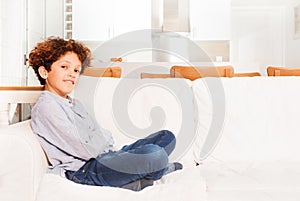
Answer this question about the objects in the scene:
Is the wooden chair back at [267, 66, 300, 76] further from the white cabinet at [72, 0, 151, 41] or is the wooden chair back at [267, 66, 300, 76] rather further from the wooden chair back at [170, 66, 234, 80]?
the white cabinet at [72, 0, 151, 41]

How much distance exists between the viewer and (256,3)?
7301 millimetres

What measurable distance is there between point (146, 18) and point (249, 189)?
4.89 metres

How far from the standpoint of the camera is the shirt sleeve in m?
1.34

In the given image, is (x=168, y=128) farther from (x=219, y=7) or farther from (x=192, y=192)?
(x=219, y=7)

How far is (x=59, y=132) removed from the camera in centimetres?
135

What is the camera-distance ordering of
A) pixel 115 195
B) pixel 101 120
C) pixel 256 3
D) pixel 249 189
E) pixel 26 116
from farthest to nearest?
pixel 256 3
pixel 26 116
pixel 101 120
pixel 249 189
pixel 115 195

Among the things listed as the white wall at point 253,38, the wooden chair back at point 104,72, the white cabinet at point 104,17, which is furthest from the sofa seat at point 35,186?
the white wall at point 253,38

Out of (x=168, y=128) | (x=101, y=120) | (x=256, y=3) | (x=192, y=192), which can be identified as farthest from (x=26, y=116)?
(x=256, y=3)

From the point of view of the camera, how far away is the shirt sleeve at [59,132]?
1345 millimetres

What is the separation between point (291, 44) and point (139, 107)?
19.0 ft

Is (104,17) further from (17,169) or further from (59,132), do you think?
(17,169)

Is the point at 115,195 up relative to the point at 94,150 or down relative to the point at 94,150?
down

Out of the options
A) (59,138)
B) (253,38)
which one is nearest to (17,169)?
(59,138)

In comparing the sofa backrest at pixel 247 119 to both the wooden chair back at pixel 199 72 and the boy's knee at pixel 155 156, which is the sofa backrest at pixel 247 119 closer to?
the wooden chair back at pixel 199 72
